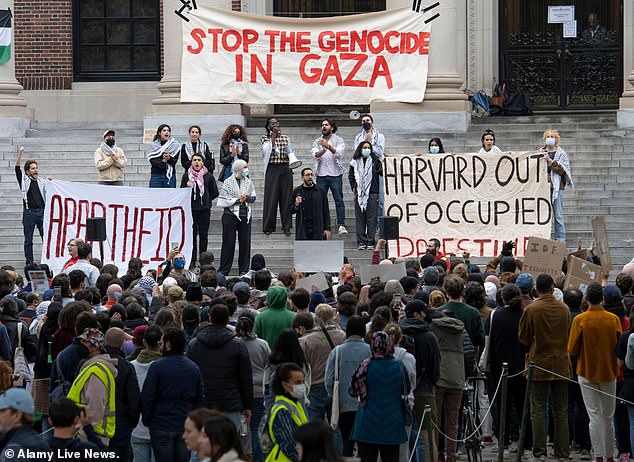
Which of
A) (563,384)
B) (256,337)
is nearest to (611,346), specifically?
(563,384)

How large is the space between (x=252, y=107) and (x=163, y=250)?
9041 mm

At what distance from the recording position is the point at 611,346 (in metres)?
12.9

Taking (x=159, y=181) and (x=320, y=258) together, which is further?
(x=159, y=181)

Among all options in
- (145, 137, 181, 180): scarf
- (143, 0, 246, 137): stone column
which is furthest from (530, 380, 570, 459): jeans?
(143, 0, 246, 137): stone column

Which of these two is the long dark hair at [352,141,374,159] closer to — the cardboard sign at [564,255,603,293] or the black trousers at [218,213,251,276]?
the black trousers at [218,213,251,276]

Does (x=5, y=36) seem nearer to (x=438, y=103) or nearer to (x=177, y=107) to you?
(x=177, y=107)

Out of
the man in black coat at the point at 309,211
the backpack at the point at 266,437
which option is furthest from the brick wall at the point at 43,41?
the backpack at the point at 266,437

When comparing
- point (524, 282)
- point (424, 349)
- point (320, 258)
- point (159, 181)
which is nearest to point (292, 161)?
point (159, 181)

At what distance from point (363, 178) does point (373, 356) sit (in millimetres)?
10863

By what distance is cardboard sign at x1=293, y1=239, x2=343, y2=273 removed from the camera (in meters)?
17.6

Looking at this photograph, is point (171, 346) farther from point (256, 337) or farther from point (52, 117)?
point (52, 117)

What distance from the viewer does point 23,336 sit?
12.4m

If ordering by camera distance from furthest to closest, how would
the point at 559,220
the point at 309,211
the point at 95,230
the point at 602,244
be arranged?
the point at 559,220 < the point at 309,211 < the point at 95,230 < the point at 602,244

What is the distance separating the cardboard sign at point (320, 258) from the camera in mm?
17641
